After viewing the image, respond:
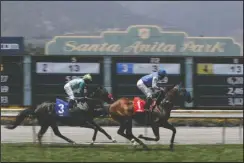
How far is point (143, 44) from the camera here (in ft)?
113

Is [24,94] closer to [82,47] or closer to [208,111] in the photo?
[208,111]

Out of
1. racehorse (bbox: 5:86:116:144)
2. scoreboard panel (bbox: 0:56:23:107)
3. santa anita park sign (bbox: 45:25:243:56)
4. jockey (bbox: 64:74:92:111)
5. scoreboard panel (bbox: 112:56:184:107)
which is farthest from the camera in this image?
santa anita park sign (bbox: 45:25:243:56)

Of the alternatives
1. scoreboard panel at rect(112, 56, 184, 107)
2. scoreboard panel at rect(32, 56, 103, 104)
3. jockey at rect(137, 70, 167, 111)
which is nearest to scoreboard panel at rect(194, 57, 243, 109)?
scoreboard panel at rect(112, 56, 184, 107)

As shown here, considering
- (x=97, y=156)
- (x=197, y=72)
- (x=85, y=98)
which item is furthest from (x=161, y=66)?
(x=97, y=156)

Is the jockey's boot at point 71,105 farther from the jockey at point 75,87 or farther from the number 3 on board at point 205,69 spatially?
the number 3 on board at point 205,69

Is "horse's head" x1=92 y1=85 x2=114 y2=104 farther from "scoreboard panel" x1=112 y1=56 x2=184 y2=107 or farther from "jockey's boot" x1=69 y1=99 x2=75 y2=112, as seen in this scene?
"scoreboard panel" x1=112 y1=56 x2=184 y2=107

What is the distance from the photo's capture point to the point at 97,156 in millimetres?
9984

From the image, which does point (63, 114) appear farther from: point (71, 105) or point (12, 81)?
point (12, 81)

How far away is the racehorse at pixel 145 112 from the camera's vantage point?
12.1m

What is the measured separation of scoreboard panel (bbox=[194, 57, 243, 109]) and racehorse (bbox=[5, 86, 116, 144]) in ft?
21.6

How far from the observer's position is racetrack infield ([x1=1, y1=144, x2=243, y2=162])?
31.3 feet

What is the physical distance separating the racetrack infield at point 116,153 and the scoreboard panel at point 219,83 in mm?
6699

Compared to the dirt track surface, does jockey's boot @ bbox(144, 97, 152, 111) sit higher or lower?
higher

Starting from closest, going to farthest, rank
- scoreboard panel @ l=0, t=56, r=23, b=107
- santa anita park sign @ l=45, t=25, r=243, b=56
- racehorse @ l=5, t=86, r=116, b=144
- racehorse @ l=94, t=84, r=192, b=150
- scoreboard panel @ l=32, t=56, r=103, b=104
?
racehorse @ l=94, t=84, r=192, b=150 < racehorse @ l=5, t=86, r=116, b=144 < scoreboard panel @ l=0, t=56, r=23, b=107 < scoreboard panel @ l=32, t=56, r=103, b=104 < santa anita park sign @ l=45, t=25, r=243, b=56
